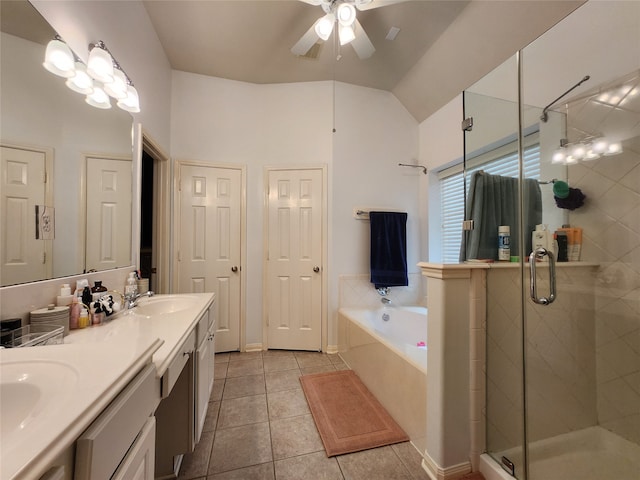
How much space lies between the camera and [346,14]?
1513 millimetres

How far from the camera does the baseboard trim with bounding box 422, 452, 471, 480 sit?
119cm

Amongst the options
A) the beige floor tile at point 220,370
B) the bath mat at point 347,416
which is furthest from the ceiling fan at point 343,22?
the beige floor tile at point 220,370

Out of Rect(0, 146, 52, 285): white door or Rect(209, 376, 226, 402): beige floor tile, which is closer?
Rect(0, 146, 52, 285): white door

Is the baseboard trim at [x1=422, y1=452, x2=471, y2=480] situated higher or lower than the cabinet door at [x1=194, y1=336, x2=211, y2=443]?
lower

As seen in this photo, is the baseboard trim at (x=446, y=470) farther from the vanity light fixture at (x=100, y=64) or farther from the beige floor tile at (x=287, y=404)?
the vanity light fixture at (x=100, y=64)

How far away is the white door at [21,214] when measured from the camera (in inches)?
32.0

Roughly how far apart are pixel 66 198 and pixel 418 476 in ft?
6.75

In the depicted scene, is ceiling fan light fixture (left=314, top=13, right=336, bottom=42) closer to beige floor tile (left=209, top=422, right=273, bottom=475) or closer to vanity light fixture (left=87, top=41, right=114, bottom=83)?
vanity light fixture (left=87, top=41, right=114, bottom=83)

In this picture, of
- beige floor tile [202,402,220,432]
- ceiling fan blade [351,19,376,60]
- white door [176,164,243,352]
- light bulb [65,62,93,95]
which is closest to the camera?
light bulb [65,62,93,95]

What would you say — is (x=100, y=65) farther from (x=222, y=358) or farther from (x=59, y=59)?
(x=222, y=358)

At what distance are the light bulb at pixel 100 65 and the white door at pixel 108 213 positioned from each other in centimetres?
40

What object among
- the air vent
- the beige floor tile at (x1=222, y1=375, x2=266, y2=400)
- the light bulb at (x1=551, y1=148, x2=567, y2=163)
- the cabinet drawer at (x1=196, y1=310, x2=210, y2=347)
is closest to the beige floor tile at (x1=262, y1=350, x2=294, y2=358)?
the beige floor tile at (x1=222, y1=375, x2=266, y2=400)

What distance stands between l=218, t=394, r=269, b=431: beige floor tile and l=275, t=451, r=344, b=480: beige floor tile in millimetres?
371

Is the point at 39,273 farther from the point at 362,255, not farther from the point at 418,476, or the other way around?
the point at 362,255
